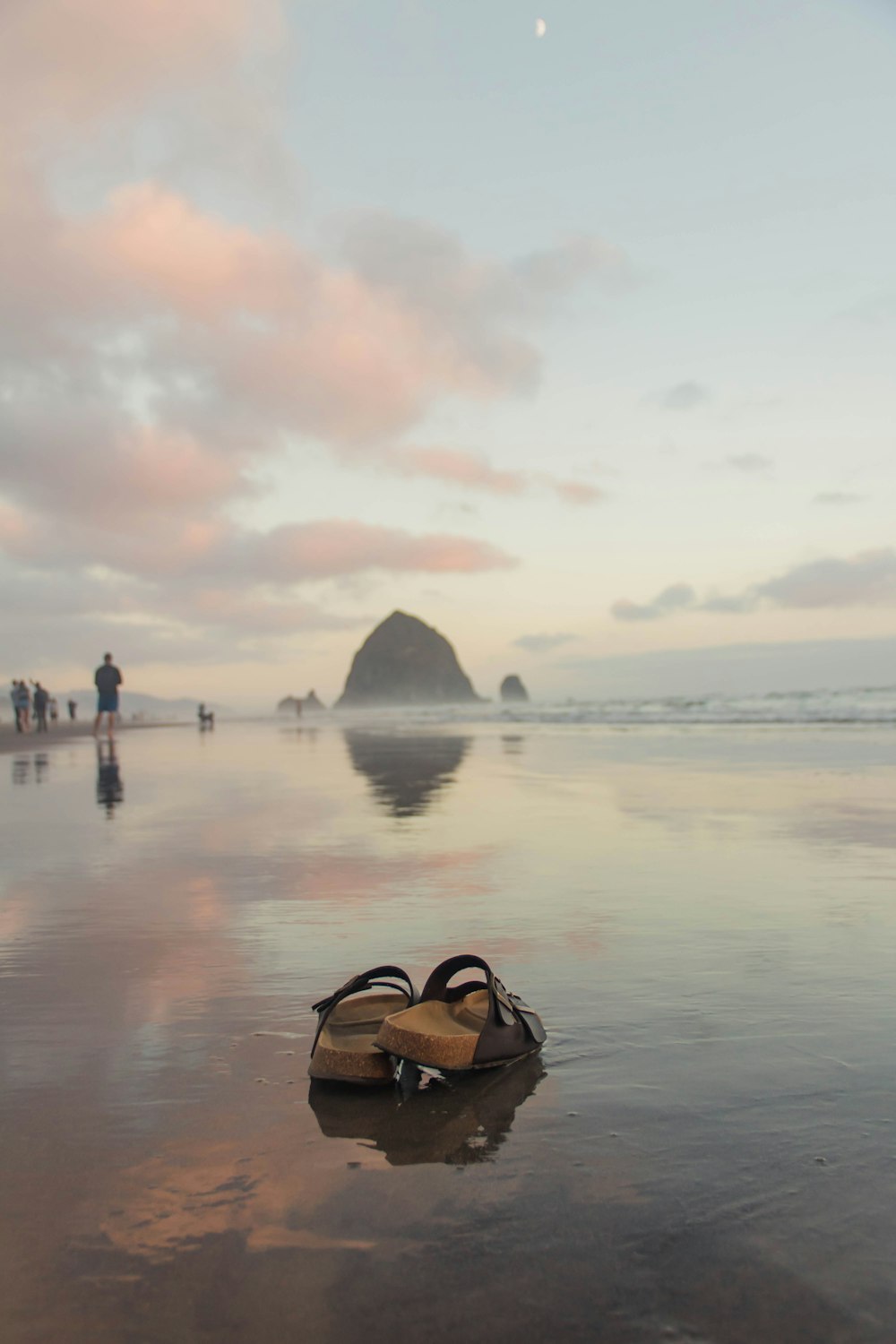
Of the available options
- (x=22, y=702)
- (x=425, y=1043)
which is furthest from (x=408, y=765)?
(x=22, y=702)

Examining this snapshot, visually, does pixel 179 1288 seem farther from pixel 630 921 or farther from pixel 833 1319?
pixel 630 921

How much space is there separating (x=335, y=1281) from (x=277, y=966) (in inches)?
99.7

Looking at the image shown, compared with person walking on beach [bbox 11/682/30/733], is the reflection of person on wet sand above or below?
below

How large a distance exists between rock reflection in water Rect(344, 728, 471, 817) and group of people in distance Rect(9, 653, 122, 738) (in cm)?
734

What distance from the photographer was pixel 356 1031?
11.1 feet

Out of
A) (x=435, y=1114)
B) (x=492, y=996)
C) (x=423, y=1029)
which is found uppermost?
(x=492, y=996)

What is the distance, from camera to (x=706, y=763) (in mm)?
16984

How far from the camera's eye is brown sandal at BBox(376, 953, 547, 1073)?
3.12m

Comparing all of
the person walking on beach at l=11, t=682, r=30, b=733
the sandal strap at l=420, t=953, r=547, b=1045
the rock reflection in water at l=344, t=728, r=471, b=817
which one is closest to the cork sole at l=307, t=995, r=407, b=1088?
the sandal strap at l=420, t=953, r=547, b=1045

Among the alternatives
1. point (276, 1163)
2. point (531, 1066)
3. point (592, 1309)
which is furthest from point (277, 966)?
point (592, 1309)

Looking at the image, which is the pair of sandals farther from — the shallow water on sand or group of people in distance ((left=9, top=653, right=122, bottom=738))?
group of people in distance ((left=9, top=653, right=122, bottom=738))

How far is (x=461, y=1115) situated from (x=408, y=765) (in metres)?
15.4

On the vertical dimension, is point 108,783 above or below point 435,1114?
above

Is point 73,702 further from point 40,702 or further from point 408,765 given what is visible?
point 408,765
